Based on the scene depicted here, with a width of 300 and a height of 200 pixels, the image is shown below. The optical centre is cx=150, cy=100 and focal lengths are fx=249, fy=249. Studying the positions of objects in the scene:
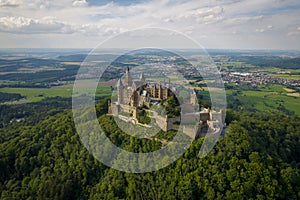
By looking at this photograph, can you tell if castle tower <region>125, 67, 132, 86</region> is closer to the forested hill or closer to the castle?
the castle

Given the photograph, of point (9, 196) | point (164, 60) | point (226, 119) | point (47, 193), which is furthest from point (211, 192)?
point (164, 60)

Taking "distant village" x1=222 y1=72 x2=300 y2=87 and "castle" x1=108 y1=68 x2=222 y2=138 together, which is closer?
"castle" x1=108 y1=68 x2=222 y2=138

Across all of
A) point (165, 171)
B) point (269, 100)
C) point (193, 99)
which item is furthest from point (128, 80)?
point (269, 100)

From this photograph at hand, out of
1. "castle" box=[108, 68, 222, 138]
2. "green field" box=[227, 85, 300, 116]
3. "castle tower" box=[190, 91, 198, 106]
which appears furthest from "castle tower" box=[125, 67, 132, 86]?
"green field" box=[227, 85, 300, 116]

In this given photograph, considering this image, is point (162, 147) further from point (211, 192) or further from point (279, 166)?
point (279, 166)

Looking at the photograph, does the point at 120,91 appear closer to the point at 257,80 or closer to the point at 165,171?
the point at 165,171

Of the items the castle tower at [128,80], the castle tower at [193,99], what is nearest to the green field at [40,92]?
the castle tower at [128,80]
